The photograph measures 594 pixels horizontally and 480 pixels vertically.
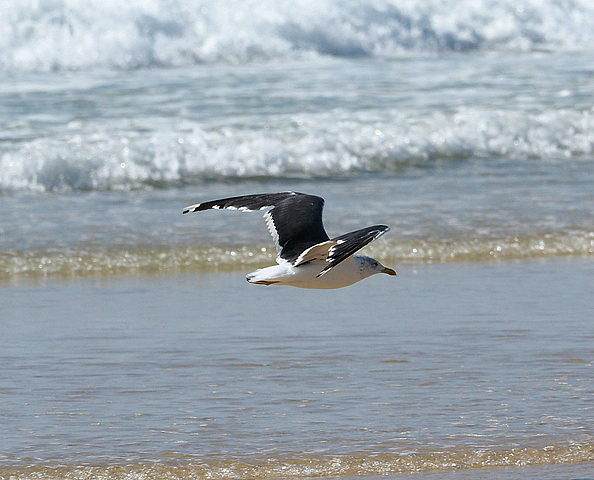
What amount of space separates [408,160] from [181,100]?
9.14ft

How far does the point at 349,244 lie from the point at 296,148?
5793mm

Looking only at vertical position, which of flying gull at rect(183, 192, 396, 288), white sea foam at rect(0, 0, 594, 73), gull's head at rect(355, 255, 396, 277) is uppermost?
white sea foam at rect(0, 0, 594, 73)

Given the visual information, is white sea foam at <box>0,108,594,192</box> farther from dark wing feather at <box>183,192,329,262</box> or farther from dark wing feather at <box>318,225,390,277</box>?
dark wing feather at <box>318,225,390,277</box>

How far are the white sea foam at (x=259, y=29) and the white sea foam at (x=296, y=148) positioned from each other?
3.86 m

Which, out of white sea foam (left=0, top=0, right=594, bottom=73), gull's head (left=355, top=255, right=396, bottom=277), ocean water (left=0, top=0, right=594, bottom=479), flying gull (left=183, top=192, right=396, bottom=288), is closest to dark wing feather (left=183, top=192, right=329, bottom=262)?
flying gull (left=183, top=192, right=396, bottom=288)

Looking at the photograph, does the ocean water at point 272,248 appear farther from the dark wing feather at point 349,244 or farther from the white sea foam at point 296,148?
the dark wing feather at point 349,244

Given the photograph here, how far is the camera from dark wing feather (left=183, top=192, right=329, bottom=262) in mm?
5039

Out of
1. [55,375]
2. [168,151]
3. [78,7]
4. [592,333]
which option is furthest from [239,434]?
[78,7]

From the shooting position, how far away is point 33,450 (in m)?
4.19

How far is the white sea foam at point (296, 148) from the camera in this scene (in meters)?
9.60

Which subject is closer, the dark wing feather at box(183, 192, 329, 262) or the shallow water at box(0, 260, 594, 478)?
the shallow water at box(0, 260, 594, 478)

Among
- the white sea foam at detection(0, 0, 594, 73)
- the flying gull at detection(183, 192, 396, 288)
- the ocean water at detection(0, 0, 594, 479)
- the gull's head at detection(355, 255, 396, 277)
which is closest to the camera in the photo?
the ocean water at detection(0, 0, 594, 479)

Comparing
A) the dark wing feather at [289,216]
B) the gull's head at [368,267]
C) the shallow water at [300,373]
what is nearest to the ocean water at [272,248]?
the shallow water at [300,373]

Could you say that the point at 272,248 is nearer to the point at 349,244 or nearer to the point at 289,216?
the point at 289,216
